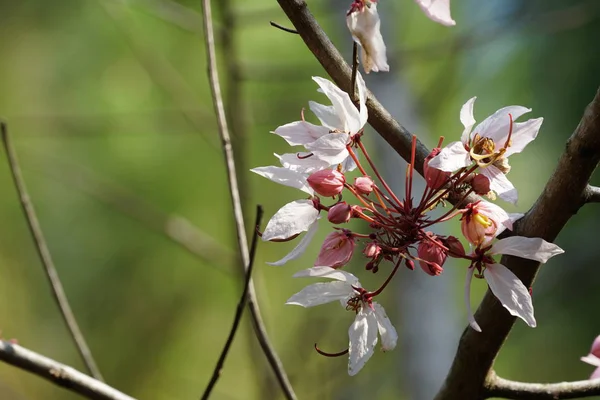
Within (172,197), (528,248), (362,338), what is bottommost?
(362,338)

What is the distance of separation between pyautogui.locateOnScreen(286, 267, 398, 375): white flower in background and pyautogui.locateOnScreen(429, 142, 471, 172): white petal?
0.12 metres

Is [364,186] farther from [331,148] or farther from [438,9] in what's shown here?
[438,9]

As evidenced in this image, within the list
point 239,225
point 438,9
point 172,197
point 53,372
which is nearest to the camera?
point 438,9

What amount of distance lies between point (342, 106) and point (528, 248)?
0.58ft

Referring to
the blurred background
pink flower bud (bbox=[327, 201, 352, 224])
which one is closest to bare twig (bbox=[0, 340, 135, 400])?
pink flower bud (bbox=[327, 201, 352, 224])

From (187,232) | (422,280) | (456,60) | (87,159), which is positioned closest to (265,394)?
(187,232)

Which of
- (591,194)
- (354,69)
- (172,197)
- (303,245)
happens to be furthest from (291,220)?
(172,197)

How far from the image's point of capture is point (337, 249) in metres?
0.51

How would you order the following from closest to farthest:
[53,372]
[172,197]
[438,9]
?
[438,9] → [53,372] → [172,197]

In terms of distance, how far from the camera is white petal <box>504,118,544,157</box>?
479mm

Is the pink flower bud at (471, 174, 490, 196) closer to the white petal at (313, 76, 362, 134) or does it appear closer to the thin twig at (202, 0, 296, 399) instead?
the white petal at (313, 76, 362, 134)

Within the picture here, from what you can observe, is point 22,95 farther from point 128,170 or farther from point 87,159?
point 128,170

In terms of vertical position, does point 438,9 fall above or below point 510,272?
above

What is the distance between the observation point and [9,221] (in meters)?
3.07
